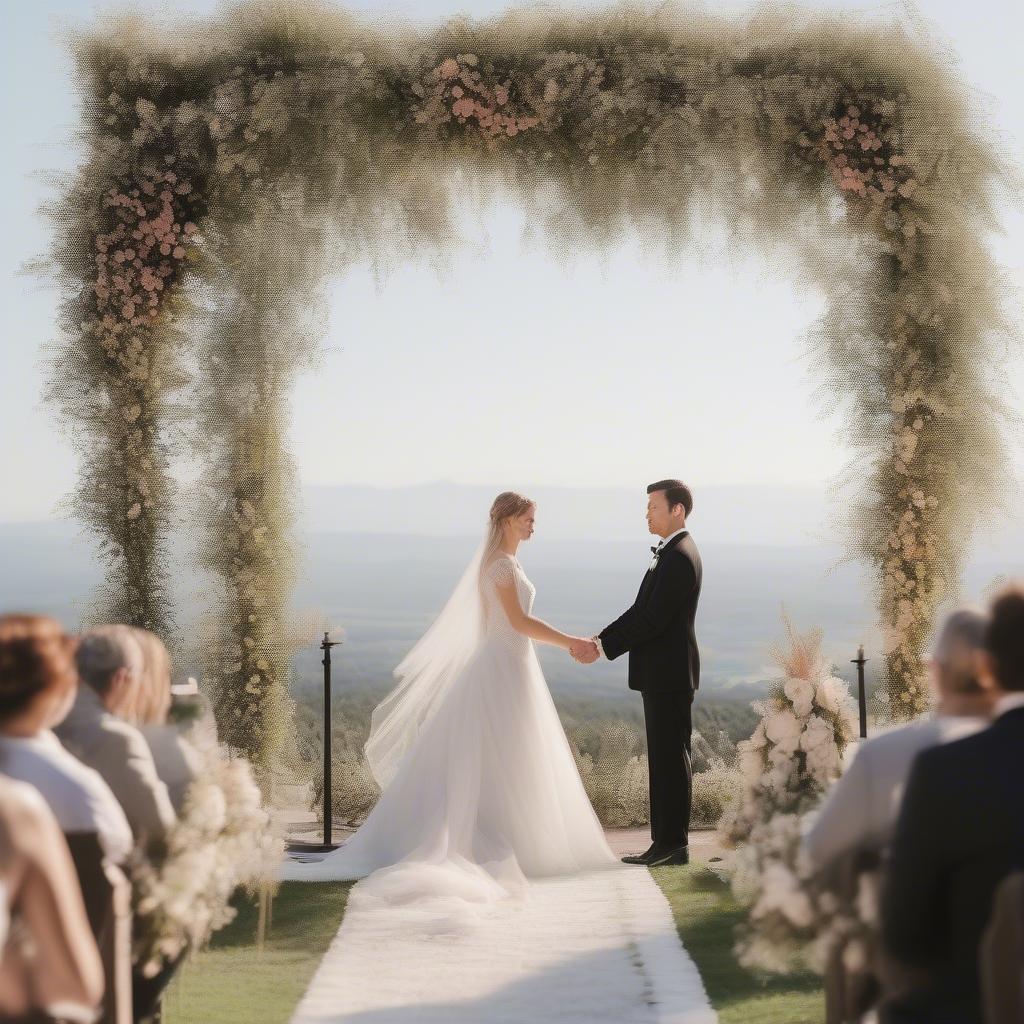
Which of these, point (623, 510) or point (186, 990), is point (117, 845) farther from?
point (623, 510)

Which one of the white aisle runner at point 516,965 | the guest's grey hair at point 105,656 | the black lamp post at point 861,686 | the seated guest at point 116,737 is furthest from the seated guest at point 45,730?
the black lamp post at point 861,686

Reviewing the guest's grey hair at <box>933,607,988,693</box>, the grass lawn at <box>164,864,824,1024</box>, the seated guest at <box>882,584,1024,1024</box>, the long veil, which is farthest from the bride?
the seated guest at <box>882,584,1024,1024</box>

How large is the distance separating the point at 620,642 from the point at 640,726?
3740 millimetres

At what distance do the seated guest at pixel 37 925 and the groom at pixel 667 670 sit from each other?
4.91 m

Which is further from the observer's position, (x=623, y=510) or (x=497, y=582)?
(x=623, y=510)

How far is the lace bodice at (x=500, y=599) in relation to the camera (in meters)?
7.24

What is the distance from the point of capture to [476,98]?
7.28 m

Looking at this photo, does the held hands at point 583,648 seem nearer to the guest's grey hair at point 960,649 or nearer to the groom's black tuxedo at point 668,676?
the groom's black tuxedo at point 668,676

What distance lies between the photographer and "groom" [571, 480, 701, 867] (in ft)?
23.9

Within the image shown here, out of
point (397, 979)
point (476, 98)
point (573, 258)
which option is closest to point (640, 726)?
point (573, 258)

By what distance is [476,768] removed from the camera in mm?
6973

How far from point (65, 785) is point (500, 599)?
445cm

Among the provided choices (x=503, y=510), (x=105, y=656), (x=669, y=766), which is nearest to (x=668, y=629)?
(x=669, y=766)

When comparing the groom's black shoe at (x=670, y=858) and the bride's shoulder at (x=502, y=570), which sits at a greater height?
the bride's shoulder at (x=502, y=570)
